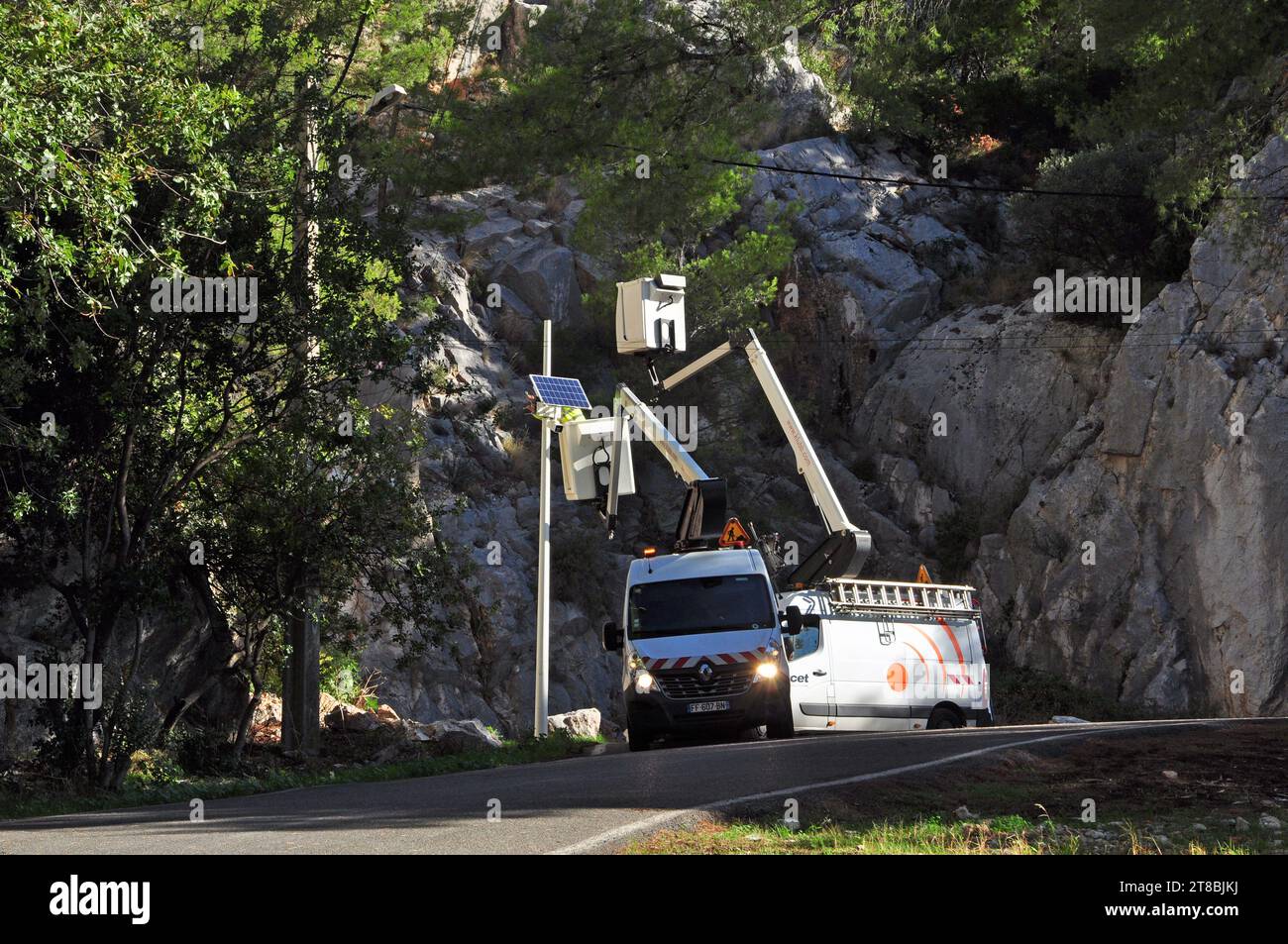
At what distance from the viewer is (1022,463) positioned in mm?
40000

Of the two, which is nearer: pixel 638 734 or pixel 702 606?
pixel 638 734

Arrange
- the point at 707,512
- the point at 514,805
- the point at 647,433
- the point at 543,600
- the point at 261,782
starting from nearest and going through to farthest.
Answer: the point at 514,805 < the point at 261,782 < the point at 707,512 < the point at 543,600 < the point at 647,433

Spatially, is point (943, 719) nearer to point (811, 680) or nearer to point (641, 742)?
point (811, 680)

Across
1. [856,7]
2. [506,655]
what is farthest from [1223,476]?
[856,7]

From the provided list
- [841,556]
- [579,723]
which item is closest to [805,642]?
[841,556]

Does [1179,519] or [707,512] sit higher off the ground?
[1179,519]

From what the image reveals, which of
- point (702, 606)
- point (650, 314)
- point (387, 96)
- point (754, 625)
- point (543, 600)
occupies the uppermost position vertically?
point (387, 96)

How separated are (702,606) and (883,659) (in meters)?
4.19

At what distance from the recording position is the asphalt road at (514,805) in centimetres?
855

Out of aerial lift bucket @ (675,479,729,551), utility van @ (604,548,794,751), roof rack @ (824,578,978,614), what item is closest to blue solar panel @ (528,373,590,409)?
aerial lift bucket @ (675,479,729,551)

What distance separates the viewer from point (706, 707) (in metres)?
18.3

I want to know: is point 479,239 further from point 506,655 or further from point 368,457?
point 368,457

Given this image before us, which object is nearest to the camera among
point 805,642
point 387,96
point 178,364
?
point 178,364

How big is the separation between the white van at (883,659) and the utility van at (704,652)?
787 millimetres
